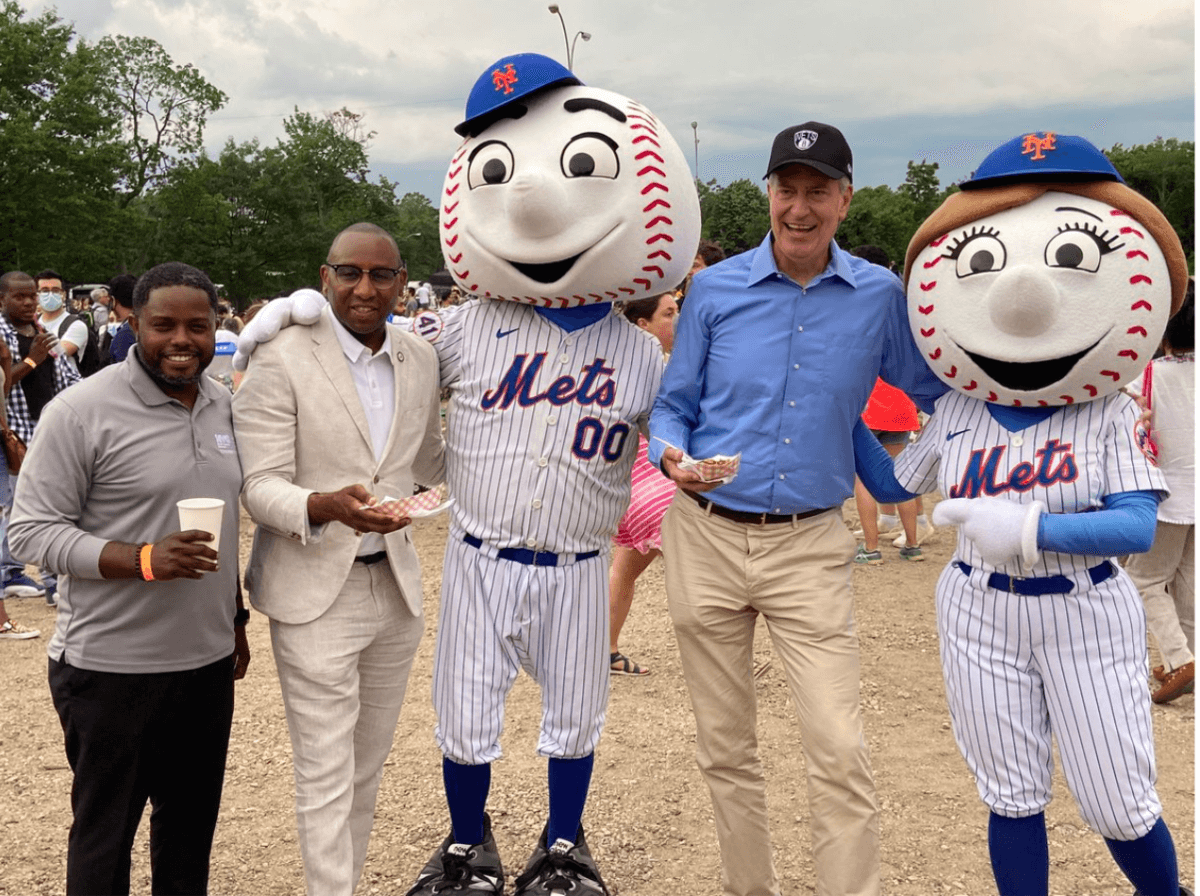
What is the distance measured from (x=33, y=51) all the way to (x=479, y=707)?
31486 mm

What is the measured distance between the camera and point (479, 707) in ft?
11.8

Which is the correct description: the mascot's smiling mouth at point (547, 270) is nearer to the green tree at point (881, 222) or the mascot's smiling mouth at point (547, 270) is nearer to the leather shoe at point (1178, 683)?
the leather shoe at point (1178, 683)

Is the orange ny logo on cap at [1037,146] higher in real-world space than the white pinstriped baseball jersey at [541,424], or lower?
higher

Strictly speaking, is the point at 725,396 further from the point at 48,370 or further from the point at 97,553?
the point at 48,370

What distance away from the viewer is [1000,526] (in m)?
2.92

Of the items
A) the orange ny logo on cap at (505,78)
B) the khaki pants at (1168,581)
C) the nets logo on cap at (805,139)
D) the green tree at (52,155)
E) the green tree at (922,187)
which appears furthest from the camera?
the green tree at (922,187)

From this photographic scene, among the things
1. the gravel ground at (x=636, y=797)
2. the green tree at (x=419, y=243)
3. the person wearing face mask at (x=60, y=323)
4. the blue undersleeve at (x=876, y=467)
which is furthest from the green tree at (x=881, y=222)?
the blue undersleeve at (x=876, y=467)

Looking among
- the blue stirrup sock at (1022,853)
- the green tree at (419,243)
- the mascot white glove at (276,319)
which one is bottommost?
the blue stirrup sock at (1022,853)

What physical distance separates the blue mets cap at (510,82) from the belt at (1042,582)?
Result: 208cm

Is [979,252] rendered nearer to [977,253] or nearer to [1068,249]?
[977,253]

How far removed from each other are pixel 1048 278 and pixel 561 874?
98.3 inches

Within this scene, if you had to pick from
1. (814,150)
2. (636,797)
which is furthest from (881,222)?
(814,150)

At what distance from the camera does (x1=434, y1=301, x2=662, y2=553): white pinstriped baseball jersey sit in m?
3.55

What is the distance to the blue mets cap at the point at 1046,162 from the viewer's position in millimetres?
3014
